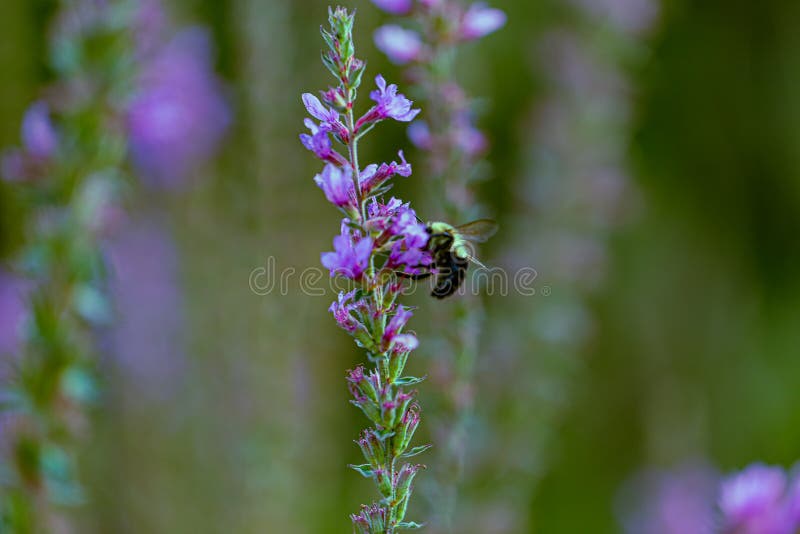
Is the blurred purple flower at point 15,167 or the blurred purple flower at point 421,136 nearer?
the blurred purple flower at point 421,136

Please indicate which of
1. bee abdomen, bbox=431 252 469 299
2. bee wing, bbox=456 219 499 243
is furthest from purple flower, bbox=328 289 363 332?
bee wing, bbox=456 219 499 243

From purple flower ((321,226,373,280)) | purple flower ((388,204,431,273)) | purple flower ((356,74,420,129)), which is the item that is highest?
purple flower ((356,74,420,129))

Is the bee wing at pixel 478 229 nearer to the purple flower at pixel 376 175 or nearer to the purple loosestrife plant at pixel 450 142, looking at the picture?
the purple loosestrife plant at pixel 450 142

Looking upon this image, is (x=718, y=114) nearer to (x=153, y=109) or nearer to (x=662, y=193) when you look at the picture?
(x=662, y=193)

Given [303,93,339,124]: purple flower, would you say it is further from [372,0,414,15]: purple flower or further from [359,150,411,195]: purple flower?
[372,0,414,15]: purple flower

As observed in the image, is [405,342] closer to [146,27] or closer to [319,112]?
[319,112]

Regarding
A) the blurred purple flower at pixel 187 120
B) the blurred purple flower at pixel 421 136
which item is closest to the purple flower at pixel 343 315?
the blurred purple flower at pixel 421 136
